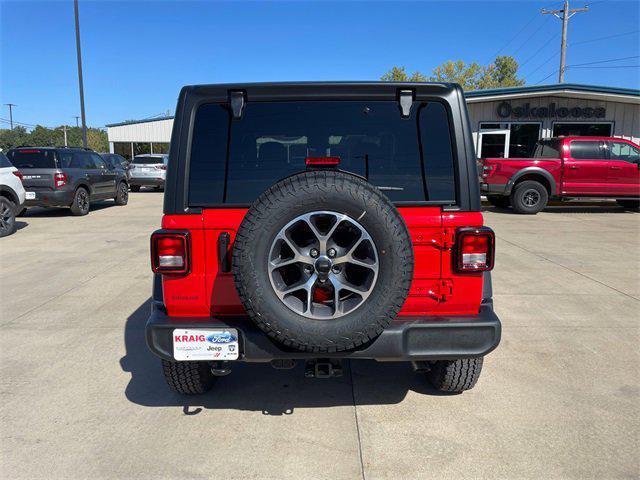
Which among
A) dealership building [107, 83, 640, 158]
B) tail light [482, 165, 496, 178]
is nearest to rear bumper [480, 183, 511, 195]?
tail light [482, 165, 496, 178]

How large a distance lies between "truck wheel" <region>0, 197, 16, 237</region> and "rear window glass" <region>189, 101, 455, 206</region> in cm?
884

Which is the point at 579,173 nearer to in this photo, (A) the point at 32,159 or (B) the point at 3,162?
(B) the point at 3,162

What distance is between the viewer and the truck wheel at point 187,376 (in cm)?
319

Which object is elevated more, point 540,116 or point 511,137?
point 540,116

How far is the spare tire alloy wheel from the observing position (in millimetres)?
2451

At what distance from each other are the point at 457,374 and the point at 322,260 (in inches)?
57.9

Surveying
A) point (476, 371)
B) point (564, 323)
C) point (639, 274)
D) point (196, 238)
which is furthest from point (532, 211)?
point (196, 238)

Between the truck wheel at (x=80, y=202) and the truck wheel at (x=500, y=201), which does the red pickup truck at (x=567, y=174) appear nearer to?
the truck wheel at (x=500, y=201)

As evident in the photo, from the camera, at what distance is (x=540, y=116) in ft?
62.3

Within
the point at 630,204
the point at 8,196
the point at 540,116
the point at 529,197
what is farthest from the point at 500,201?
the point at 8,196

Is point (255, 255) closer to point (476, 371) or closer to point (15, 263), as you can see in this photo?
point (476, 371)

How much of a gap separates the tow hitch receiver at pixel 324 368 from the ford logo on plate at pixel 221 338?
48 cm

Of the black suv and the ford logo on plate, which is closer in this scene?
the ford logo on plate

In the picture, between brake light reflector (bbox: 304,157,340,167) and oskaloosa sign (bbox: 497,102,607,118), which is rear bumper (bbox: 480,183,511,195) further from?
brake light reflector (bbox: 304,157,340,167)
